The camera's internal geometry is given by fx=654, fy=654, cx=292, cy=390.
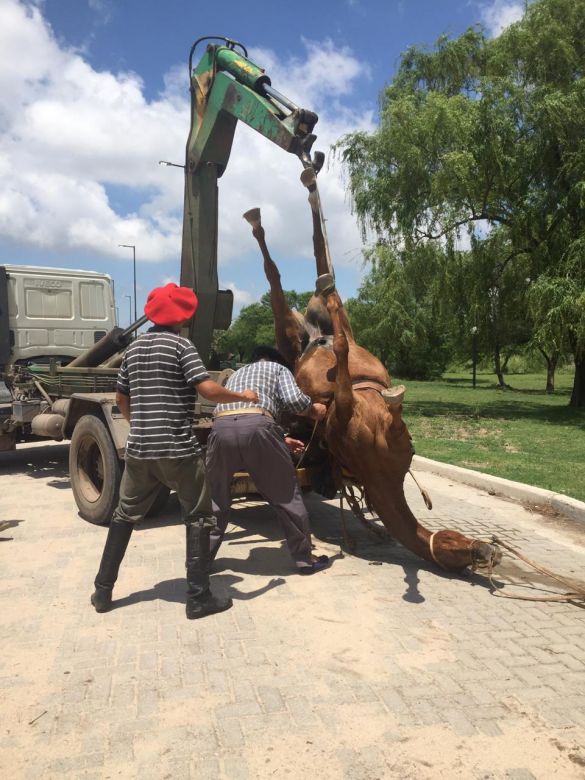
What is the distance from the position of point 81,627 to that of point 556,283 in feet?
41.9

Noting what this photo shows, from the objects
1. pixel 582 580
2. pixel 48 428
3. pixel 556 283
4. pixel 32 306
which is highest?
pixel 556 283

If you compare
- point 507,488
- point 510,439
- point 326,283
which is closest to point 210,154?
point 326,283

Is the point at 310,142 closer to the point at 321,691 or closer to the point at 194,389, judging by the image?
the point at 194,389

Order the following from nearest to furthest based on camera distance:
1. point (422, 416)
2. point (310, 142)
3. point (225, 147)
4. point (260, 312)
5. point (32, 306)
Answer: point (310, 142) < point (225, 147) < point (32, 306) < point (422, 416) < point (260, 312)

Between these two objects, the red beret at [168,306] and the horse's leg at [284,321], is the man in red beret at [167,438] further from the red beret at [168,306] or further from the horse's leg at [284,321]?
the horse's leg at [284,321]

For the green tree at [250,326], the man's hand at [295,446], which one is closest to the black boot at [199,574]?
the man's hand at [295,446]

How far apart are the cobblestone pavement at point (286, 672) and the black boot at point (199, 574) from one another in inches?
3.8

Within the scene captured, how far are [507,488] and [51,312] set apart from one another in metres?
6.51

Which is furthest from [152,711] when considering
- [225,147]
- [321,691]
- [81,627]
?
[225,147]

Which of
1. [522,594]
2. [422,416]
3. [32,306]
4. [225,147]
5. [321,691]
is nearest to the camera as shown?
[321,691]

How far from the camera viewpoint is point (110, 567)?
4.07 metres

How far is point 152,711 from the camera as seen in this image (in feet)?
9.78

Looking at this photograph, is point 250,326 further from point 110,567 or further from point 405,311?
point 110,567

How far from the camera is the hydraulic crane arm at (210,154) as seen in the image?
21.2 ft
